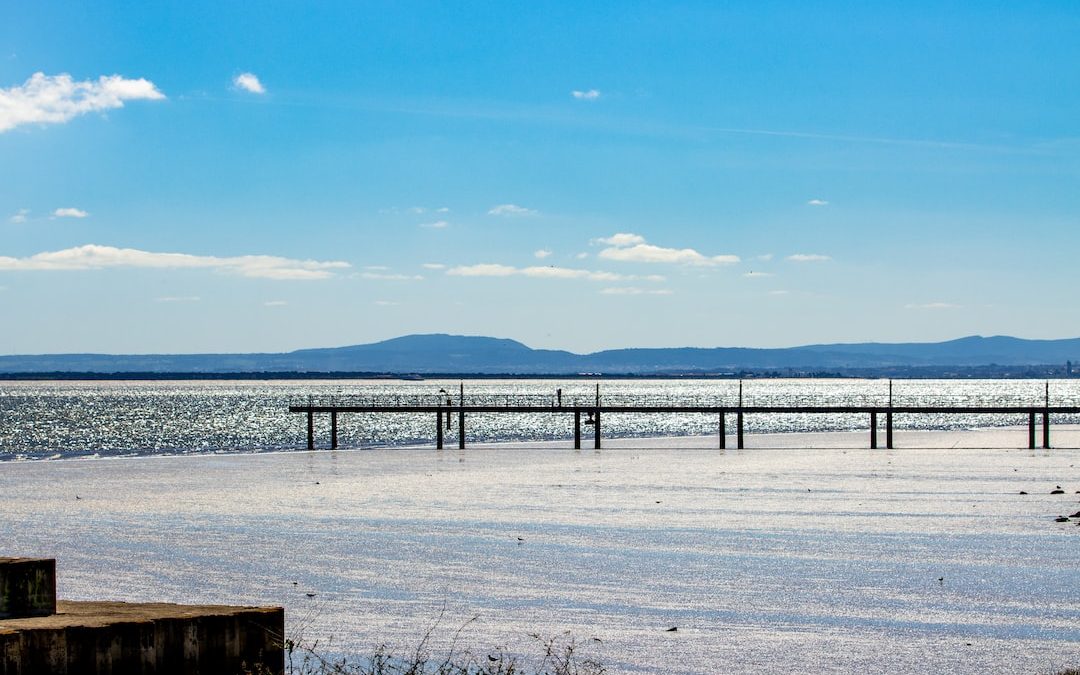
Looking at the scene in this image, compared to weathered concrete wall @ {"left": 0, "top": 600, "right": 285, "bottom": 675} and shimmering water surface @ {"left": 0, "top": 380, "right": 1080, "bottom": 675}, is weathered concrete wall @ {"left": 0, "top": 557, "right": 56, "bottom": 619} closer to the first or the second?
weathered concrete wall @ {"left": 0, "top": 600, "right": 285, "bottom": 675}

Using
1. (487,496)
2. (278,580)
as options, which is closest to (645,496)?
(487,496)

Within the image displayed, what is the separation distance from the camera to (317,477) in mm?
39031

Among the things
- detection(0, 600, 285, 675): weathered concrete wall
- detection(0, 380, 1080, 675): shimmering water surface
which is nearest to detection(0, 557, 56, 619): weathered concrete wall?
detection(0, 600, 285, 675): weathered concrete wall

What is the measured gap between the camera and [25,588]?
30.7ft

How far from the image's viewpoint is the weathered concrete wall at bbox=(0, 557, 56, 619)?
9.28 meters

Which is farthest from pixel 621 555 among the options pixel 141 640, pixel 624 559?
pixel 141 640

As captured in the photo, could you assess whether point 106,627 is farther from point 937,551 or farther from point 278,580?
point 937,551

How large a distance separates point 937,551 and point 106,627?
13884 mm

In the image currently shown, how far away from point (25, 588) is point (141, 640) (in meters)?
0.83

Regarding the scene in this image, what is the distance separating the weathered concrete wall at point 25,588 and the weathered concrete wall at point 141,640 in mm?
120

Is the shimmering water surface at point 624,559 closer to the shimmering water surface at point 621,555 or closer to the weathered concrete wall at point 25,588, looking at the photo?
the shimmering water surface at point 621,555

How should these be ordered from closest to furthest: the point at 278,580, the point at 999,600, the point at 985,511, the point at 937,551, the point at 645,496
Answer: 1. the point at 999,600
2. the point at 278,580
3. the point at 937,551
4. the point at 985,511
5. the point at 645,496

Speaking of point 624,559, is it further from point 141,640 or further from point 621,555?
point 141,640

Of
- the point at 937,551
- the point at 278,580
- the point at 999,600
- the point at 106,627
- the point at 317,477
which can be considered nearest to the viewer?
the point at 106,627
